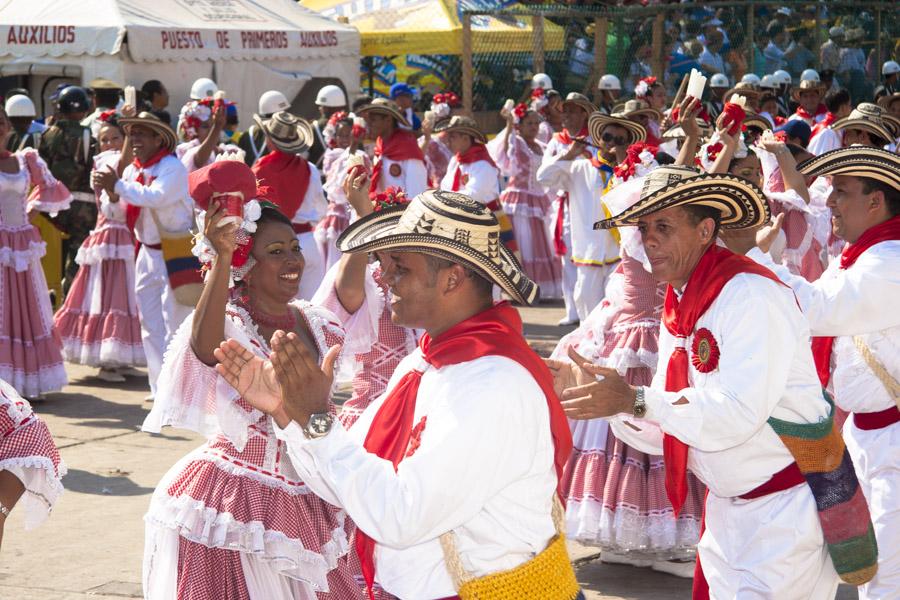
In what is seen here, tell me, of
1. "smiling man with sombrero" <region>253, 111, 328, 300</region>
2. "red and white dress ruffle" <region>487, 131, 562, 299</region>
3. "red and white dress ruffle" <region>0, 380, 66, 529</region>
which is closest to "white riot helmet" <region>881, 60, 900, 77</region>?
"red and white dress ruffle" <region>487, 131, 562, 299</region>

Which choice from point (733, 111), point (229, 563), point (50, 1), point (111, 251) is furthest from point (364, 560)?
point (50, 1)

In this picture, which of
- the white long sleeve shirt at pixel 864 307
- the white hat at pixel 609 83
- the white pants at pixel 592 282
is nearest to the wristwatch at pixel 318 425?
the white long sleeve shirt at pixel 864 307

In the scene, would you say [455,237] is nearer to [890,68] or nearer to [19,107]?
[19,107]

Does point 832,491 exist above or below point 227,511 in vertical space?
above

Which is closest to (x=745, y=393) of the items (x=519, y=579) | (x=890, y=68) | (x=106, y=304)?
(x=519, y=579)

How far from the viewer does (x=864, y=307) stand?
484 cm

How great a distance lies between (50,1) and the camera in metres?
18.4

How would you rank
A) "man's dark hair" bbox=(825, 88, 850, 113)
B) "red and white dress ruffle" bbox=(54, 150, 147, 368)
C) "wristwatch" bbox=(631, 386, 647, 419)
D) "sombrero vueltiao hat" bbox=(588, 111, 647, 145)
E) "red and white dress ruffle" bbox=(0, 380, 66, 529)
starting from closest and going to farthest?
"red and white dress ruffle" bbox=(0, 380, 66, 529) < "wristwatch" bbox=(631, 386, 647, 419) < "sombrero vueltiao hat" bbox=(588, 111, 647, 145) < "red and white dress ruffle" bbox=(54, 150, 147, 368) < "man's dark hair" bbox=(825, 88, 850, 113)

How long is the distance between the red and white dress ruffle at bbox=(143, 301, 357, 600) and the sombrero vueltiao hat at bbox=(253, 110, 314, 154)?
5.42 m

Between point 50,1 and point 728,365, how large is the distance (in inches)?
645

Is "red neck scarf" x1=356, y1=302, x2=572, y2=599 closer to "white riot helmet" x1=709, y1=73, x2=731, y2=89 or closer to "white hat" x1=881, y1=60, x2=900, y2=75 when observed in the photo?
"white riot helmet" x1=709, y1=73, x2=731, y2=89

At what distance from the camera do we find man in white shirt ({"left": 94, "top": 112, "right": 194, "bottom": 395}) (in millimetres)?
9414

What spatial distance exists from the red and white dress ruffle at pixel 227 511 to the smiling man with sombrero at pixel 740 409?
1.09m

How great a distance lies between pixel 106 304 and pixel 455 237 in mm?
8193
